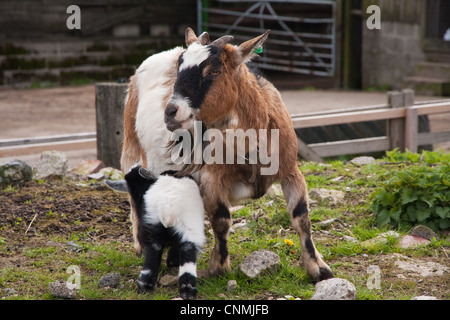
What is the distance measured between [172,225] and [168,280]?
1.34 ft

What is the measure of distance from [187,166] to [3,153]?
9.82ft

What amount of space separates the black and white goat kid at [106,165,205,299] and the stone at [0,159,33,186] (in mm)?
2414

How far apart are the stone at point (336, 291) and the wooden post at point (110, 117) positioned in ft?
11.4

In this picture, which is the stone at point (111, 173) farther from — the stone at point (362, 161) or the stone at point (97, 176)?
the stone at point (362, 161)

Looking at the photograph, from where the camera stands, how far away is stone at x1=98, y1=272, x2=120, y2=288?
445 centimetres

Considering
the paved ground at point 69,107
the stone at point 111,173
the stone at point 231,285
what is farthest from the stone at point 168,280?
the paved ground at point 69,107

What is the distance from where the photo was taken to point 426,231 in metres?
5.02

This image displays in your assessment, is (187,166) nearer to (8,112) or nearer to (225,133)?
(225,133)

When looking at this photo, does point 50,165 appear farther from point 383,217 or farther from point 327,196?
point 383,217

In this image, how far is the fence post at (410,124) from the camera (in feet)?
26.3

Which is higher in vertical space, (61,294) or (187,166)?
(187,166)

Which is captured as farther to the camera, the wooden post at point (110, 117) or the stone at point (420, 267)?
the wooden post at point (110, 117)

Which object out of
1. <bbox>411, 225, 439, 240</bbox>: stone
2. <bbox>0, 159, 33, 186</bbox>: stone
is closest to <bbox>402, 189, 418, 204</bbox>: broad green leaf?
<bbox>411, 225, 439, 240</bbox>: stone
